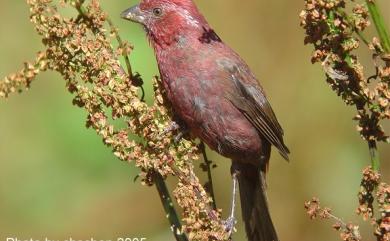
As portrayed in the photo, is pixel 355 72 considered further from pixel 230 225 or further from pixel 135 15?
pixel 135 15

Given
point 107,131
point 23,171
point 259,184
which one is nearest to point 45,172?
point 23,171

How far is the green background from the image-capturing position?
6789 mm

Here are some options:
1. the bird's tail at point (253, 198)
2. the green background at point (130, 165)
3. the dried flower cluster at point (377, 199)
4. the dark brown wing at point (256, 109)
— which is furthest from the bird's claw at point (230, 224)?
the green background at point (130, 165)

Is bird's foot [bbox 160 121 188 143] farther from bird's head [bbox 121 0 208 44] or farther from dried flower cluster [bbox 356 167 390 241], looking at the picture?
dried flower cluster [bbox 356 167 390 241]

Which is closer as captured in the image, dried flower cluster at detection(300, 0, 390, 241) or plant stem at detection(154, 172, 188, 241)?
dried flower cluster at detection(300, 0, 390, 241)

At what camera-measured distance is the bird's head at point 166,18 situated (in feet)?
17.5

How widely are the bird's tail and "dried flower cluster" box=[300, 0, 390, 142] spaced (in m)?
1.82

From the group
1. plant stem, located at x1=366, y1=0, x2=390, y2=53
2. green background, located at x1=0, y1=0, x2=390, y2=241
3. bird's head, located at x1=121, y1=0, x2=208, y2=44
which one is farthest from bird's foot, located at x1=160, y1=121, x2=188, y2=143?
green background, located at x1=0, y1=0, x2=390, y2=241

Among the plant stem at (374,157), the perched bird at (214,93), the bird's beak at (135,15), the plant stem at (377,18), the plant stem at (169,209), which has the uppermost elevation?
the bird's beak at (135,15)

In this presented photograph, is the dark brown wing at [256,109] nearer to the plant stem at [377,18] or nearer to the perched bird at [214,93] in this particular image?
the perched bird at [214,93]

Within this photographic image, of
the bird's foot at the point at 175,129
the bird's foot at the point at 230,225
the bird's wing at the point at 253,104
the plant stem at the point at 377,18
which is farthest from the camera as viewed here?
the bird's wing at the point at 253,104

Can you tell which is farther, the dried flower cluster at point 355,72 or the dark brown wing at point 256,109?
the dark brown wing at point 256,109

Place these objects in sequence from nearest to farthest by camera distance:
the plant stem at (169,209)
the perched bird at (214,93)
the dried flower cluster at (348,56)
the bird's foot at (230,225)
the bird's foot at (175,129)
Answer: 1. the dried flower cluster at (348,56)
2. the plant stem at (169,209)
3. the bird's foot at (175,129)
4. the bird's foot at (230,225)
5. the perched bird at (214,93)

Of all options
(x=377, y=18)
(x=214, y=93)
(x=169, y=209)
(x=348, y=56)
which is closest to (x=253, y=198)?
(x=214, y=93)
